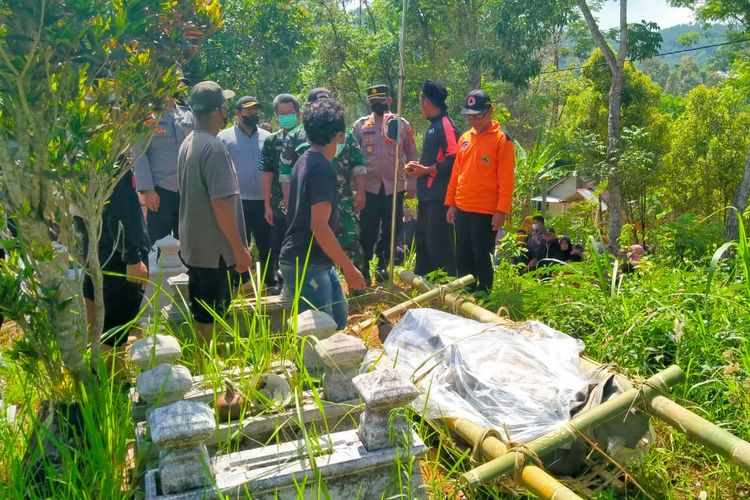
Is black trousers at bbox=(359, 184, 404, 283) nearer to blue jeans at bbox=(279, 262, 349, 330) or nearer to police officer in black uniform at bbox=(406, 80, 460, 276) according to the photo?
police officer in black uniform at bbox=(406, 80, 460, 276)

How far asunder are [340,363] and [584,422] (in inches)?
37.8

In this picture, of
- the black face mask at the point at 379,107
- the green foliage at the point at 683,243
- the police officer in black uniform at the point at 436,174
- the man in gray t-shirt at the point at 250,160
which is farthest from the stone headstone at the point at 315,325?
the green foliage at the point at 683,243

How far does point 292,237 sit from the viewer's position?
11.2 ft

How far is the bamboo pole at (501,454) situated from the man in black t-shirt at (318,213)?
2.94ft

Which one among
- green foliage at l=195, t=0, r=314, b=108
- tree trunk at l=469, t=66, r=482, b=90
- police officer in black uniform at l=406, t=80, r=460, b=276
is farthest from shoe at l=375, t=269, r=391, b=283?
tree trunk at l=469, t=66, r=482, b=90

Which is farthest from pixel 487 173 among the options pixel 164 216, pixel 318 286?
pixel 164 216

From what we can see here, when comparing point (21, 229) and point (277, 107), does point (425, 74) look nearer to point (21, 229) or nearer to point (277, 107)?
point (277, 107)

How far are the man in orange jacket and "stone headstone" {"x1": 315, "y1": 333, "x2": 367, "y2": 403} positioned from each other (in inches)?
86.5

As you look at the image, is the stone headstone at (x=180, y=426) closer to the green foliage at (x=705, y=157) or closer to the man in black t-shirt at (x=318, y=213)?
the man in black t-shirt at (x=318, y=213)

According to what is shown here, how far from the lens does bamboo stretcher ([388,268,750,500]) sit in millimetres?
2236

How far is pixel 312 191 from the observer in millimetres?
3244

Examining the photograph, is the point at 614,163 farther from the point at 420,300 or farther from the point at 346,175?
the point at 420,300

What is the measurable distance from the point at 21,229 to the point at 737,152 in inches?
421

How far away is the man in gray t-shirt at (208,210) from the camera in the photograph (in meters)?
3.26
